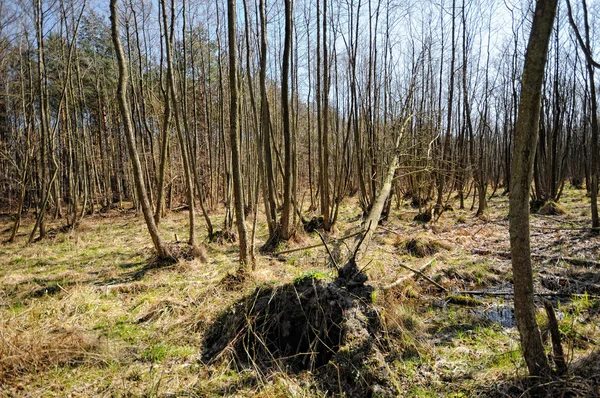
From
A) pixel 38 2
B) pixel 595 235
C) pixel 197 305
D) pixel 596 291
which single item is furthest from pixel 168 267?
pixel 595 235

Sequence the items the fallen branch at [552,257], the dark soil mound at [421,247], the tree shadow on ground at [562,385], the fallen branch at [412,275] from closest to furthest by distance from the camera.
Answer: the tree shadow on ground at [562,385]
the fallen branch at [412,275]
the fallen branch at [552,257]
the dark soil mound at [421,247]

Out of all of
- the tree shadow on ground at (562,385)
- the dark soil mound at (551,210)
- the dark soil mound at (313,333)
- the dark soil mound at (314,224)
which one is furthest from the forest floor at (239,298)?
the dark soil mound at (551,210)

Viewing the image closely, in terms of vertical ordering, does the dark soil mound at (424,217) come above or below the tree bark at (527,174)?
below

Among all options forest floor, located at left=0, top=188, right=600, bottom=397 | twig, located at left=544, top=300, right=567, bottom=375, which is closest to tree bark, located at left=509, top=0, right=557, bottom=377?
twig, located at left=544, top=300, right=567, bottom=375

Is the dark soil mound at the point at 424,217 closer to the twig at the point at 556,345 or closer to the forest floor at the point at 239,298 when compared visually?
the forest floor at the point at 239,298

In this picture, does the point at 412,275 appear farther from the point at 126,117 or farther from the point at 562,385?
the point at 126,117

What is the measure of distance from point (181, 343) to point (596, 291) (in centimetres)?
587

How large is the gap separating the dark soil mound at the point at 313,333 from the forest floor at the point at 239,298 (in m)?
0.14

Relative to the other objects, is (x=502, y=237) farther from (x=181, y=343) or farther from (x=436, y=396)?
(x=181, y=343)

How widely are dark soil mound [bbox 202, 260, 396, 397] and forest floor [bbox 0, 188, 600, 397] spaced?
143mm

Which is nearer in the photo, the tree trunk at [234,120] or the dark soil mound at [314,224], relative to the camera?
the tree trunk at [234,120]

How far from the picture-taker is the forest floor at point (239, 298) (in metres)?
2.94

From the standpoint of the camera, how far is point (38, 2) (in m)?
9.31

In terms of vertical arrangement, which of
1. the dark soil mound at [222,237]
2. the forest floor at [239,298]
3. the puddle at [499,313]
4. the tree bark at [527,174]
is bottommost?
the puddle at [499,313]
